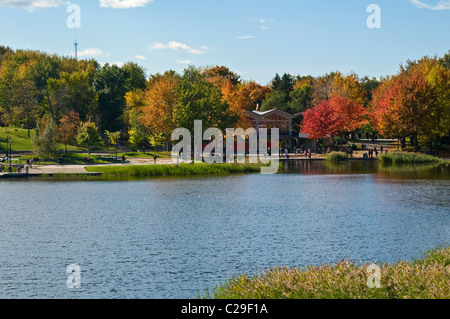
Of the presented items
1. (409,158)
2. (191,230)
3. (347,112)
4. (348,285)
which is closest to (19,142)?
(347,112)

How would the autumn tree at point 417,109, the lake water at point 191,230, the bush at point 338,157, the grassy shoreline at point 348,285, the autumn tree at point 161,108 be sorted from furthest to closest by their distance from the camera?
the autumn tree at point 417,109 → the autumn tree at point 161,108 → the bush at point 338,157 → the lake water at point 191,230 → the grassy shoreline at point 348,285

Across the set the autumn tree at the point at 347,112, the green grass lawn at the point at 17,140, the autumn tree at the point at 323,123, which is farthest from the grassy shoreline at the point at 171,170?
the autumn tree at the point at 347,112

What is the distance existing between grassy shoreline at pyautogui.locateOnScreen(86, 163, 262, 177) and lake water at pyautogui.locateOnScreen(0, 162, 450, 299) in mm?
9623

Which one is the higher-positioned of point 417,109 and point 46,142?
point 417,109

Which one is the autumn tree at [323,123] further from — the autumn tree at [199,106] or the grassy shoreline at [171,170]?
the grassy shoreline at [171,170]

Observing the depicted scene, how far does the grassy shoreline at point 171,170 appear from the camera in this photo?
235ft

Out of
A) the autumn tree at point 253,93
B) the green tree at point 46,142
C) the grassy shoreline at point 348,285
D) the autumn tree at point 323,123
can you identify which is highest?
the autumn tree at point 253,93

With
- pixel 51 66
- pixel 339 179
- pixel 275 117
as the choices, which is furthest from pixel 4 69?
pixel 339 179

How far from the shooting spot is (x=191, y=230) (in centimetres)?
3562

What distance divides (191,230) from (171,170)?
1480 inches

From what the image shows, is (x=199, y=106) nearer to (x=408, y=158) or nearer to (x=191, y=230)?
(x=408, y=158)

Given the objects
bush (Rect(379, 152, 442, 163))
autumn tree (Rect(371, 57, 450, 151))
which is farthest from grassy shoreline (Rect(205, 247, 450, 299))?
autumn tree (Rect(371, 57, 450, 151))

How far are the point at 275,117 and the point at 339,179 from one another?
2136 inches

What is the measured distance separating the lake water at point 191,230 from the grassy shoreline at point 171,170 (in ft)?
31.6
